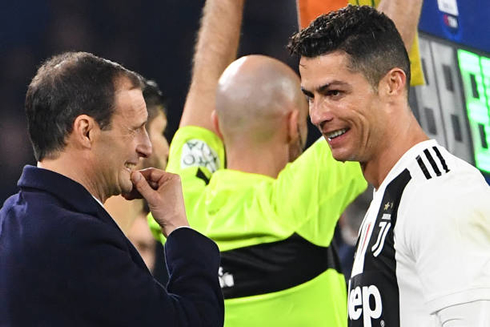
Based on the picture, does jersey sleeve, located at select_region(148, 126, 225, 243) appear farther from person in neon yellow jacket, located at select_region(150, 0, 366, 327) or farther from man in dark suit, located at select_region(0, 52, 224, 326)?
man in dark suit, located at select_region(0, 52, 224, 326)

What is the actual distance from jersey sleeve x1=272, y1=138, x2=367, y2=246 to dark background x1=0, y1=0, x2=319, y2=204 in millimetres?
459

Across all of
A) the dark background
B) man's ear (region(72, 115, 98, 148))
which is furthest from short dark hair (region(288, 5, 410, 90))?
the dark background

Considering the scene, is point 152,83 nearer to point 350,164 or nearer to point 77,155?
point 350,164

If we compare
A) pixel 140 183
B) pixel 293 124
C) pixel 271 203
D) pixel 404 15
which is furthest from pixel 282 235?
pixel 140 183

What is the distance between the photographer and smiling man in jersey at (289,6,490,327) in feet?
4.17

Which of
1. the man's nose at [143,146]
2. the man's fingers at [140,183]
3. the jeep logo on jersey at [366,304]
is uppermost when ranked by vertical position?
the man's nose at [143,146]

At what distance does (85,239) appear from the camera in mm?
1304

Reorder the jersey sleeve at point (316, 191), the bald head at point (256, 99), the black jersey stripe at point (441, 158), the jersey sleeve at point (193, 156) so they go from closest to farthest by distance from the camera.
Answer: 1. the black jersey stripe at point (441, 158)
2. the jersey sleeve at point (316, 191)
3. the bald head at point (256, 99)
4. the jersey sleeve at point (193, 156)

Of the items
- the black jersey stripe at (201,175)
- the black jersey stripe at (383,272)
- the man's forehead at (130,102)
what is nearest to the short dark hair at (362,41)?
the black jersey stripe at (383,272)

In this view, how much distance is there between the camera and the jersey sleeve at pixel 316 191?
2113mm

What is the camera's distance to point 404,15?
A: 6.62ft

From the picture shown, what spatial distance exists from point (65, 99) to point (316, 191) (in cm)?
88

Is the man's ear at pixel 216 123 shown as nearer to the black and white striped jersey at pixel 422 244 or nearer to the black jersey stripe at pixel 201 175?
the black jersey stripe at pixel 201 175

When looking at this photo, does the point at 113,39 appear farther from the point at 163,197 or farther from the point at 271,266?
the point at 163,197
